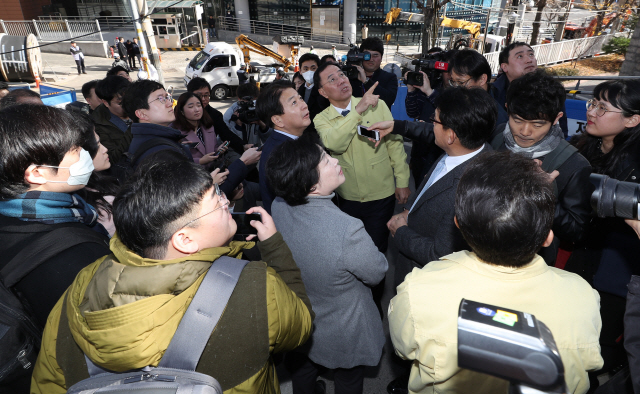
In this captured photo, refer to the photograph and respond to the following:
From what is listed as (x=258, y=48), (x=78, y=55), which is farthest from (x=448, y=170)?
(x=78, y=55)

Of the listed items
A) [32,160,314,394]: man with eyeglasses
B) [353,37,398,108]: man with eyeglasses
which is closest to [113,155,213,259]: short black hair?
[32,160,314,394]: man with eyeglasses

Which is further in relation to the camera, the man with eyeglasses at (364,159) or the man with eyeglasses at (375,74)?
the man with eyeglasses at (375,74)

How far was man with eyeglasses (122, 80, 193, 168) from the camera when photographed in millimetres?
2624

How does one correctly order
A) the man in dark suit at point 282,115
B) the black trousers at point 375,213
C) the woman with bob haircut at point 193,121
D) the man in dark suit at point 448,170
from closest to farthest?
the man in dark suit at point 448,170 → the man in dark suit at point 282,115 → the black trousers at point 375,213 → the woman with bob haircut at point 193,121

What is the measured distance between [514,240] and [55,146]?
1.88 m

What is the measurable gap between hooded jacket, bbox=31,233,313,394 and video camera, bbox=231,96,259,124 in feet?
8.90

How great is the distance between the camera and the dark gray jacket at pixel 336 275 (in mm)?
1778

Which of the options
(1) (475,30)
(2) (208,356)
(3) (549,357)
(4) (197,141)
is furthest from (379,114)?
(1) (475,30)

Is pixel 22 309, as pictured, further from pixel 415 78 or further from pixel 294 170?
pixel 415 78

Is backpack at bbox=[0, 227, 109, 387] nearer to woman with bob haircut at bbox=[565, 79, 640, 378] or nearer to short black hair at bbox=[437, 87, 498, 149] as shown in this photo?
short black hair at bbox=[437, 87, 498, 149]

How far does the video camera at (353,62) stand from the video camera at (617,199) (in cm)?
308

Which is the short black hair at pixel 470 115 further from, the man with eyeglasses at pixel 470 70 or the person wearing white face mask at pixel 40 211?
the person wearing white face mask at pixel 40 211

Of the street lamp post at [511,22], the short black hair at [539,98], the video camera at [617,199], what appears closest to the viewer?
the video camera at [617,199]

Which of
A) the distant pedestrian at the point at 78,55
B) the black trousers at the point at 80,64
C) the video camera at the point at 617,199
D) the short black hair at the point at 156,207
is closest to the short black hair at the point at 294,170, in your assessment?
the short black hair at the point at 156,207
